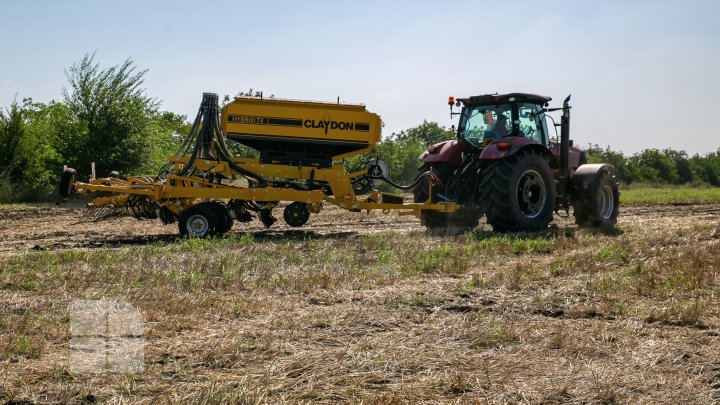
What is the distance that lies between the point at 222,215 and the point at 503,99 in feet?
14.8

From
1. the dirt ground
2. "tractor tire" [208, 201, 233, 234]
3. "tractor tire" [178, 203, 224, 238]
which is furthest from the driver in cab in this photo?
"tractor tire" [178, 203, 224, 238]

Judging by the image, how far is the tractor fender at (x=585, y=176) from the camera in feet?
39.7

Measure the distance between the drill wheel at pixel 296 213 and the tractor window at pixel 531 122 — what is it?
3.49 meters

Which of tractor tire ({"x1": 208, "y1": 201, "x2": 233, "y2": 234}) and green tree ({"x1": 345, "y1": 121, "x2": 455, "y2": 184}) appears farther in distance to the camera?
green tree ({"x1": 345, "y1": 121, "x2": 455, "y2": 184})

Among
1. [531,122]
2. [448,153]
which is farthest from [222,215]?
[531,122]

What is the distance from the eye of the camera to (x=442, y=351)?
14.4 feet

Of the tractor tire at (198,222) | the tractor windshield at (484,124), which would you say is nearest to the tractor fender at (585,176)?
the tractor windshield at (484,124)

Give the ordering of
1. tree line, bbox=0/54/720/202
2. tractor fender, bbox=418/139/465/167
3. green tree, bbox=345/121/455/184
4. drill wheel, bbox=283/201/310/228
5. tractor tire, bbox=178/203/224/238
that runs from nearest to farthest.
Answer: tractor tire, bbox=178/203/224/238 → drill wheel, bbox=283/201/310/228 → tractor fender, bbox=418/139/465/167 → tree line, bbox=0/54/720/202 → green tree, bbox=345/121/455/184

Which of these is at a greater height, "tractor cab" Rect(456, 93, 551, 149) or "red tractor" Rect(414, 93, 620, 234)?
"tractor cab" Rect(456, 93, 551, 149)

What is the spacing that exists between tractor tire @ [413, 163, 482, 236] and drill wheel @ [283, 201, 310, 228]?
1703 millimetres

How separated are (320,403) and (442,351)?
1056mm

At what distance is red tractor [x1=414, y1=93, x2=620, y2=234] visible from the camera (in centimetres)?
1117

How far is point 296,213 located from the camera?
11852 millimetres

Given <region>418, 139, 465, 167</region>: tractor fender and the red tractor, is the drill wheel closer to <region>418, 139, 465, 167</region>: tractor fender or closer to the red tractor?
the red tractor
